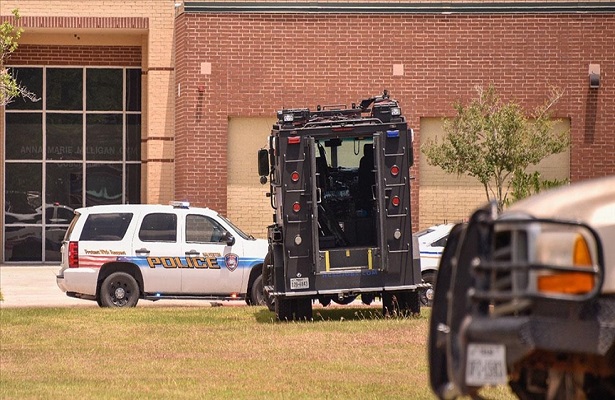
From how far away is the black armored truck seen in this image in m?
18.8

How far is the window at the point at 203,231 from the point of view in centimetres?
2245

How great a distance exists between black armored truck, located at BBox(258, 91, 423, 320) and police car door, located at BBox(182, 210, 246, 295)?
305 cm

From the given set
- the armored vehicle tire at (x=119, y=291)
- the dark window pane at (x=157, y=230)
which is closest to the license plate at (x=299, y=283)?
the dark window pane at (x=157, y=230)

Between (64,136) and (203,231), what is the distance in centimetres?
1467

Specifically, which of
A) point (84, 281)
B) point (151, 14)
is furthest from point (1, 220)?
point (84, 281)

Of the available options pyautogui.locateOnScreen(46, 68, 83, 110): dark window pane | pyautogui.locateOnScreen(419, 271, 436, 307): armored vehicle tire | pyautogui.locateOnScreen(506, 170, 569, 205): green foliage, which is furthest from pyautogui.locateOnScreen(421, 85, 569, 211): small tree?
pyautogui.locateOnScreen(46, 68, 83, 110): dark window pane

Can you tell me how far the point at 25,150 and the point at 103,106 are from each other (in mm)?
2293

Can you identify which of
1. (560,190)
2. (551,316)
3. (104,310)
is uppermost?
(560,190)

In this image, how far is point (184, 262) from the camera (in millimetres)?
22203

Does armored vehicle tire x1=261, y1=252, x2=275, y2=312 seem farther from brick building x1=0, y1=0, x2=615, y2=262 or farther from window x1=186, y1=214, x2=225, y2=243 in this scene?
brick building x1=0, y1=0, x2=615, y2=262

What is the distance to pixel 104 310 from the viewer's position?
21188mm

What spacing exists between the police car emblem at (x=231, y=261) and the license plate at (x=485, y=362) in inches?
648

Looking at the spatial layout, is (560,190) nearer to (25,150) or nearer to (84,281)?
(84,281)

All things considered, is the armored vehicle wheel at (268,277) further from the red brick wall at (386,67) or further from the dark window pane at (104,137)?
the dark window pane at (104,137)
